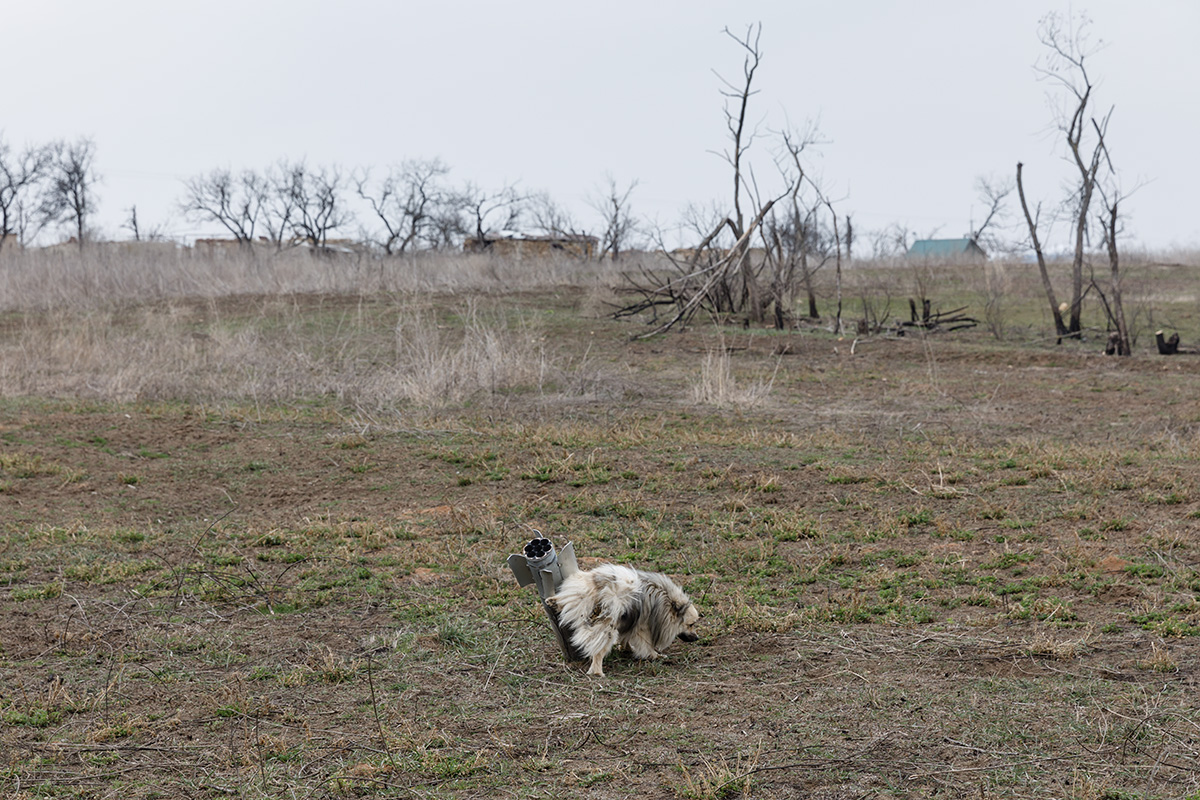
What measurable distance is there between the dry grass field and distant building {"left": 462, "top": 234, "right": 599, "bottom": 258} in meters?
22.5

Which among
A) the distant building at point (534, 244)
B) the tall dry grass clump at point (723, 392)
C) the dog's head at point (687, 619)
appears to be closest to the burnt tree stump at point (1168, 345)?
the tall dry grass clump at point (723, 392)

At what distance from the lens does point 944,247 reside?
5553 centimetres

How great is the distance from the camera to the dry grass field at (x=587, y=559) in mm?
3234

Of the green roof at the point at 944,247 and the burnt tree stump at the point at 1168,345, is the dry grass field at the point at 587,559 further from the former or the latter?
the green roof at the point at 944,247

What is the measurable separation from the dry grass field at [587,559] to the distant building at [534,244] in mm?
22529

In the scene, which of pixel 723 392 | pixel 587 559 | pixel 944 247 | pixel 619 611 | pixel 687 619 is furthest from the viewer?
pixel 944 247

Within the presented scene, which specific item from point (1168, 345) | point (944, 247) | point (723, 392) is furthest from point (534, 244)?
point (723, 392)

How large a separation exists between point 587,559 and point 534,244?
37.1 metres

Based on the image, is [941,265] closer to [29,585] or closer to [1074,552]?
[1074,552]

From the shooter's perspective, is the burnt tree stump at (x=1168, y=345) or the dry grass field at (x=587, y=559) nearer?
the dry grass field at (x=587, y=559)

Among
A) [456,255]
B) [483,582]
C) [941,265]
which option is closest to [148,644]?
[483,582]

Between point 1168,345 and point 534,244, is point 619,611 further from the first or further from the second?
point 534,244

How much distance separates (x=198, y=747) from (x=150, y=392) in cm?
943

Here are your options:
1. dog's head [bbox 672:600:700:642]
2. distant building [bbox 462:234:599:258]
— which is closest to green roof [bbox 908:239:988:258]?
distant building [bbox 462:234:599:258]
